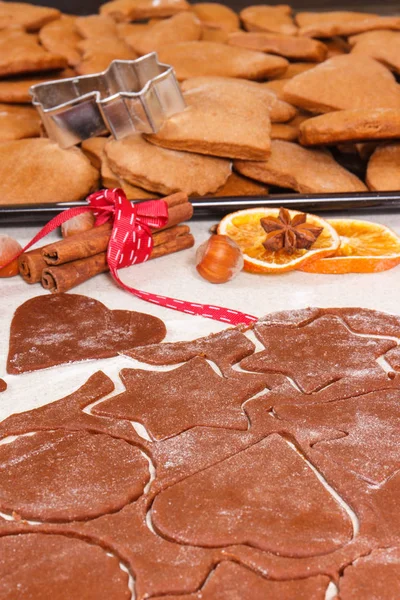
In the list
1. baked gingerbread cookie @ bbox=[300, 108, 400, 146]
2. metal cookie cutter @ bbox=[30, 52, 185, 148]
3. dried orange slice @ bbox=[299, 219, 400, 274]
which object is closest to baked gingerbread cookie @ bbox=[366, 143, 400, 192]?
baked gingerbread cookie @ bbox=[300, 108, 400, 146]

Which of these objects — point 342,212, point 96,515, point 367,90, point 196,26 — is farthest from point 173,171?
point 96,515

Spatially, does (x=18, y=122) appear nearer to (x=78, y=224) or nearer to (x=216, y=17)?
(x=78, y=224)

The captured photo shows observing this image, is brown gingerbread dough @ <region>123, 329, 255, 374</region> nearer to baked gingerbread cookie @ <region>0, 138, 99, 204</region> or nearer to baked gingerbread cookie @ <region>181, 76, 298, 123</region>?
baked gingerbread cookie @ <region>0, 138, 99, 204</region>

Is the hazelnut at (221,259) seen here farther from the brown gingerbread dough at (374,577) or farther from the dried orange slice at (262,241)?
the brown gingerbread dough at (374,577)

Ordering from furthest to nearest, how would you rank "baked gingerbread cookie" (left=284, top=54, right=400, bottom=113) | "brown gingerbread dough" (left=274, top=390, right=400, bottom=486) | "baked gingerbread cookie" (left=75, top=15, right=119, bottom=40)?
"baked gingerbread cookie" (left=75, top=15, right=119, bottom=40), "baked gingerbread cookie" (left=284, top=54, right=400, bottom=113), "brown gingerbread dough" (left=274, top=390, right=400, bottom=486)

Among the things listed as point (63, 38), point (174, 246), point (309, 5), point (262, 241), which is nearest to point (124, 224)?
point (174, 246)
